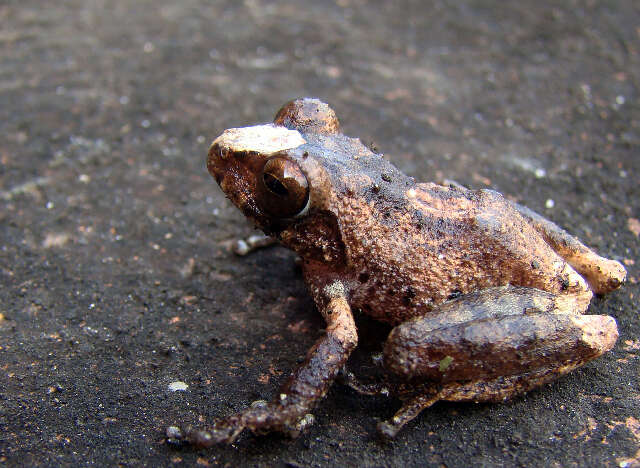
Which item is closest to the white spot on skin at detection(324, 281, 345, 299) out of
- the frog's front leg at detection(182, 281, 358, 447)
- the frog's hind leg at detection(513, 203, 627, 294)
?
the frog's front leg at detection(182, 281, 358, 447)

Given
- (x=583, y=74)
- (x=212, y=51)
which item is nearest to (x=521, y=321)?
(x=583, y=74)

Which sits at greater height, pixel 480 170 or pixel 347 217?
pixel 347 217

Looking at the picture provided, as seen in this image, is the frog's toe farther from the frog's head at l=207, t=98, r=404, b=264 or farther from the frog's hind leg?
the frog's hind leg

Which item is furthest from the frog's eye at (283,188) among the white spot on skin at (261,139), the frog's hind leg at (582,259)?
the frog's hind leg at (582,259)

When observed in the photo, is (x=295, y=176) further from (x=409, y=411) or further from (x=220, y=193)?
(x=220, y=193)

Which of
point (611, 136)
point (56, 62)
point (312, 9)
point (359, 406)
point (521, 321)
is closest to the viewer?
point (521, 321)

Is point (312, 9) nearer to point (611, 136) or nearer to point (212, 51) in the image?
point (212, 51)

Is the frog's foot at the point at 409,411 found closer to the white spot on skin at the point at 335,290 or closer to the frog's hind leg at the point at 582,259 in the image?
the white spot on skin at the point at 335,290

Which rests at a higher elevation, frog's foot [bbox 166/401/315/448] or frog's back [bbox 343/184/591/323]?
frog's back [bbox 343/184/591/323]
